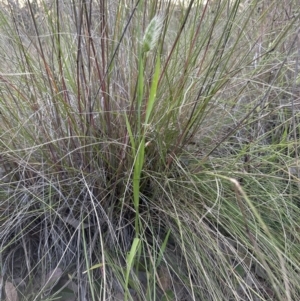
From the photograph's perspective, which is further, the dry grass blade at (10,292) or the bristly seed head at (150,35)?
the dry grass blade at (10,292)

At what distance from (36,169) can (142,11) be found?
0.56m

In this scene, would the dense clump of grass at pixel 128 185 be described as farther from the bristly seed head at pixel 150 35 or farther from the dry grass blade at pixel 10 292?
the bristly seed head at pixel 150 35

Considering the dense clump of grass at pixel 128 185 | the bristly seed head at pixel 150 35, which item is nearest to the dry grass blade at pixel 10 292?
the dense clump of grass at pixel 128 185

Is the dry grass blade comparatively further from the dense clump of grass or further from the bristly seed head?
the bristly seed head

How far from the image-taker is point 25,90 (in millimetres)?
1409

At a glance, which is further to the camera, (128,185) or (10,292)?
(128,185)

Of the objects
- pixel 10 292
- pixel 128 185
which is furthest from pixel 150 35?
pixel 10 292

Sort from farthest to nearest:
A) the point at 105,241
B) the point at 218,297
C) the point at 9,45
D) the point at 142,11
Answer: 1. the point at 9,45
2. the point at 142,11
3. the point at 105,241
4. the point at 218,297

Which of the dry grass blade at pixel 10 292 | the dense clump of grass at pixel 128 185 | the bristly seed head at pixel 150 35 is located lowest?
the dry grass blade at pixel 10 292

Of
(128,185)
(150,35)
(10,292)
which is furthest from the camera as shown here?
(128,185)

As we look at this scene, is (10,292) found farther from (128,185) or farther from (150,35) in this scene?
(150,35)

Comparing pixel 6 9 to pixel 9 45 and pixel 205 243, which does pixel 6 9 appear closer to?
pixel 9 45

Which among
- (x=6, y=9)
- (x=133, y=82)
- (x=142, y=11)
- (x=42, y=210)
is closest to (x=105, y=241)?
(x=42, y=210)

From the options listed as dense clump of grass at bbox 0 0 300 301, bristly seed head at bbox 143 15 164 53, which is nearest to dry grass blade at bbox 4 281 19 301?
dense clump of grass at bbox 0 0 300 301
